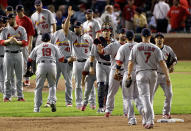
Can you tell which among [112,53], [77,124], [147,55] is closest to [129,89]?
[147,55]

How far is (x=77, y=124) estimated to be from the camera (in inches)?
482

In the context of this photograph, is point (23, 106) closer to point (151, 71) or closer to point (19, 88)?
point (19, 88)

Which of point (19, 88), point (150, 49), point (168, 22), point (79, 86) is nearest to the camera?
point (150, 49)

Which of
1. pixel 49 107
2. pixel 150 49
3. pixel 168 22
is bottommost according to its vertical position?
pixel 49 107

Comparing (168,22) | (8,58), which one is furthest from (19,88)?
(168,22)

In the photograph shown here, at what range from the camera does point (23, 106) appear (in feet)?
50.4

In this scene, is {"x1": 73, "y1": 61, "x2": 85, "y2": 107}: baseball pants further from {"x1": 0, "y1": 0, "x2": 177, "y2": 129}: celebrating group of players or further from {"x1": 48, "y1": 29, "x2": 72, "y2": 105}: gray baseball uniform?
{"x1": 48, "y1": 29, "x2": 72, "y2": 105}: gray baseball uniform

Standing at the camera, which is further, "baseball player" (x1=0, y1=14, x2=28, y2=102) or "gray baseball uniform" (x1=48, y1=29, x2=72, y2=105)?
"baseball player" (x1=0, y1=14, x2=28, y2=102)

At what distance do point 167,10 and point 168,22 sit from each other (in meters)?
1.45

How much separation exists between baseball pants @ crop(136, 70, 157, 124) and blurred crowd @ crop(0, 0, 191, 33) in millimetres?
13901

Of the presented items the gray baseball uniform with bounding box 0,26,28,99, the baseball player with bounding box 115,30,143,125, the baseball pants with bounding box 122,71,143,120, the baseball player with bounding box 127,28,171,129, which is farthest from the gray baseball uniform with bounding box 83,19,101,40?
the baseball player with bounding box 127,28,171,129

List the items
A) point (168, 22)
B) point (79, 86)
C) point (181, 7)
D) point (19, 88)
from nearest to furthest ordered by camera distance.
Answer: point (79, 86), point (19, 88), point (181, 7), point (168, 22)

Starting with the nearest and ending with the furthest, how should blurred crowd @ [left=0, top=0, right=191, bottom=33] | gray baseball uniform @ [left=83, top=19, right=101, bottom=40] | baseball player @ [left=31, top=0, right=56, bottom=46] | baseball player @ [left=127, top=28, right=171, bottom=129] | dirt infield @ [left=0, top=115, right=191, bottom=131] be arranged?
baseball player @ [left=127, top=28, right=171, bottom=129]
dirt infield @ [left=0, top=115, right=191, bottom=131]
gray baseball uniform @ [left=83, top=19, right=101, bottom=40]
baseball player @ [left=31, top=0, right=56, bottom=46]
blurred crowd @ [left=0, top=0, right=191, bottom=33]

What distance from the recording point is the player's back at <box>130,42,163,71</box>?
37.1 feet
